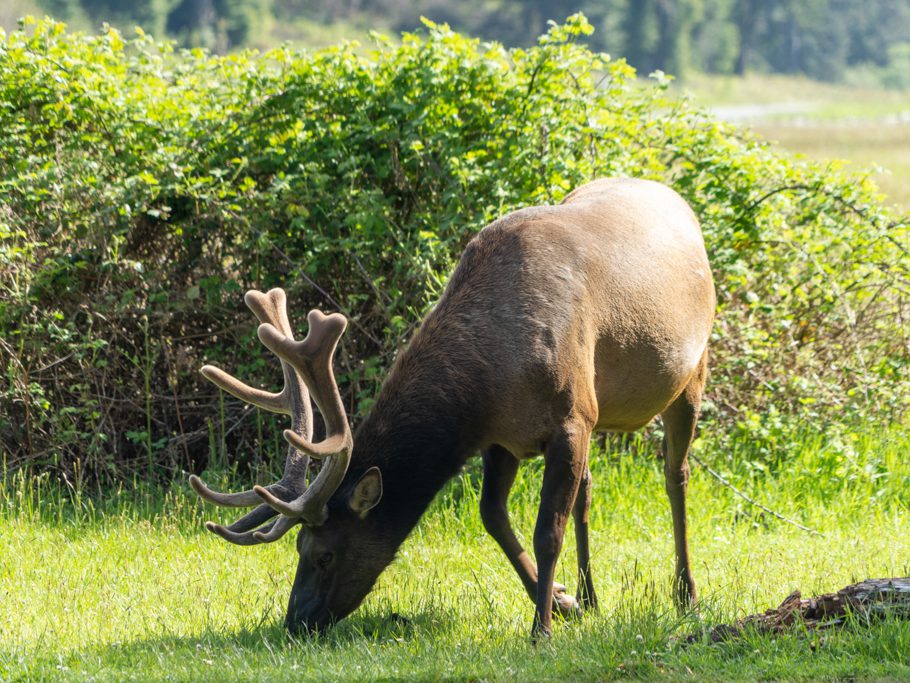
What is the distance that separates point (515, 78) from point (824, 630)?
5.10 metres

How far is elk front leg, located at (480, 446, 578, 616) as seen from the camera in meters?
6.55

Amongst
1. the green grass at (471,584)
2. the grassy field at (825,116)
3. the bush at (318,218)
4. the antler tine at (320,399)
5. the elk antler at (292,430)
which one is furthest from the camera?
the grassy field at (825,116)

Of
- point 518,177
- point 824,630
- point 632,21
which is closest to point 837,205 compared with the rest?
point 518,177

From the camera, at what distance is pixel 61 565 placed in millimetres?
7492

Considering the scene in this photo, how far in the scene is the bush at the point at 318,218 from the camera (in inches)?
→ 360

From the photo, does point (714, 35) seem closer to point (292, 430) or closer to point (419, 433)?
point (419, 433)

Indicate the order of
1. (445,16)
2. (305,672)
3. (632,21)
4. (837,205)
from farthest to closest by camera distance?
(445,16) → (632,21) → (837,205) → (305,672)

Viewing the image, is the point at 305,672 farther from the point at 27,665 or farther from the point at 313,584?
the point at 27,665

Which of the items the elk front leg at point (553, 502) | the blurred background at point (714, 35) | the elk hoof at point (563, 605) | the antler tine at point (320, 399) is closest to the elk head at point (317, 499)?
the antler tine at point (320, 399)

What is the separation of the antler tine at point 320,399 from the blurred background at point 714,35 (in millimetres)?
49488

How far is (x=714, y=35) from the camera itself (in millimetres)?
111750

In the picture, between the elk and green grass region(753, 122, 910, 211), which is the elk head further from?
green grass region(753, 122, 910, 211)

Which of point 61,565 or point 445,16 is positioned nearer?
point 61,565

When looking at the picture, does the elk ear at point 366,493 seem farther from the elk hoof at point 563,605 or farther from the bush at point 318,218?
the bush at point 318,218
